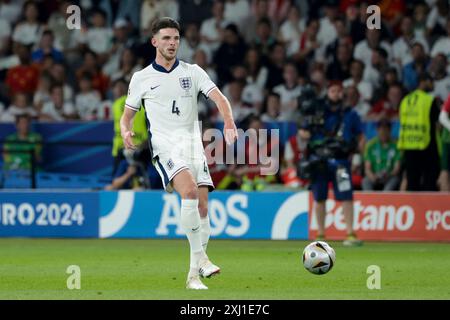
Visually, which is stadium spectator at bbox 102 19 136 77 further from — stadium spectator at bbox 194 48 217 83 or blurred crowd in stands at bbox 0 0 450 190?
stadium spectator at bbox 194 48 217 83

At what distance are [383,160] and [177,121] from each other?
9.14m

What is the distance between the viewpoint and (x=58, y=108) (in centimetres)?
2258

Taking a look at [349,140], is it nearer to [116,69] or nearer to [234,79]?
[234,79]

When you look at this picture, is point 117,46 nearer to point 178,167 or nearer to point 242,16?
point 242,16

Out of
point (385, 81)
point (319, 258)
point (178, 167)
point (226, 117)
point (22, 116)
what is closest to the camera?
point (226, 117)

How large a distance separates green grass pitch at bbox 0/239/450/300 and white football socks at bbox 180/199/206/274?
28cm

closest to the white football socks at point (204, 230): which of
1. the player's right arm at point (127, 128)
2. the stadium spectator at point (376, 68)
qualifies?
the player's right arm at point (127, 128)

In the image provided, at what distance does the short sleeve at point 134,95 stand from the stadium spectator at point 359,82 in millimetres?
9849

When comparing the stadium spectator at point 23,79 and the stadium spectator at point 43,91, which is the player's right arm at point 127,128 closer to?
the stadium spectator at point 43,91

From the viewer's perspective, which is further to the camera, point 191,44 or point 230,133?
point 191,44

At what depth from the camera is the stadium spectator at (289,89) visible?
21.9 m

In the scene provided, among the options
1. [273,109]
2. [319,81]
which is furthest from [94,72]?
[319,81]
